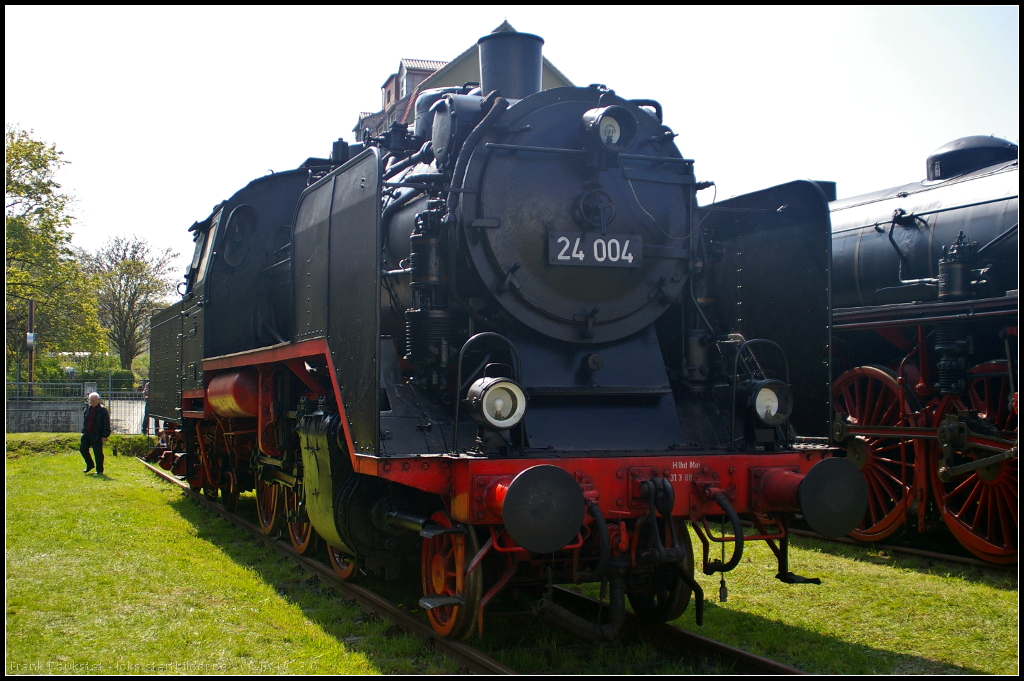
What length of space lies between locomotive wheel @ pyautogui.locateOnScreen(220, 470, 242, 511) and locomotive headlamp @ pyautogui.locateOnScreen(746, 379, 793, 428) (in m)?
6.18

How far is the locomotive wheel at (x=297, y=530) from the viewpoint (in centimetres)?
707

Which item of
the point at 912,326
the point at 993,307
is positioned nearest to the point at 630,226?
the point at 993,307

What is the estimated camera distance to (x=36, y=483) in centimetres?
1241

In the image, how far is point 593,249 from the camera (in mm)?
5195

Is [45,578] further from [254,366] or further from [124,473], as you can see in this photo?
[124,473]

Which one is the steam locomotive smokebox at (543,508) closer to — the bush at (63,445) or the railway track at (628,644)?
the railway track at (628,644)

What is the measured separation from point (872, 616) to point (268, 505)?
5422 millimetres

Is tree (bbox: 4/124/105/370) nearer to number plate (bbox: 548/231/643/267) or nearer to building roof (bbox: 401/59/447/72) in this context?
building roof (bbox: 401/59/447/72)

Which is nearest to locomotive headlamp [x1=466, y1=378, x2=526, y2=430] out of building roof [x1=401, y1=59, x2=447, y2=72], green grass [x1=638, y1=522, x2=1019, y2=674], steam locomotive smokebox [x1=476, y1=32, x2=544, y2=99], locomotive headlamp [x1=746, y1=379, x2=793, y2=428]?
locomotive headlamp [x1=746, y1=379, x2=793, y2=428]

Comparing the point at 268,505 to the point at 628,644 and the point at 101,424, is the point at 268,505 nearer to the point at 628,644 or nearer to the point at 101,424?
the point at 628,644

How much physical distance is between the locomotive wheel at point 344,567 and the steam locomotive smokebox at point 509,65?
11.0 ft

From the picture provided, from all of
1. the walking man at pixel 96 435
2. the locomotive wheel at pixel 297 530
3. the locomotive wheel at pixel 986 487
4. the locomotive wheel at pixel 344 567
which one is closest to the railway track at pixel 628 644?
the locomotive wheel at pixel 344 567

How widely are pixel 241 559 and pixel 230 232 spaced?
10.7 feet

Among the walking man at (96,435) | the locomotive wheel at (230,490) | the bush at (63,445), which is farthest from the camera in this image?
the bush at (63,445)
